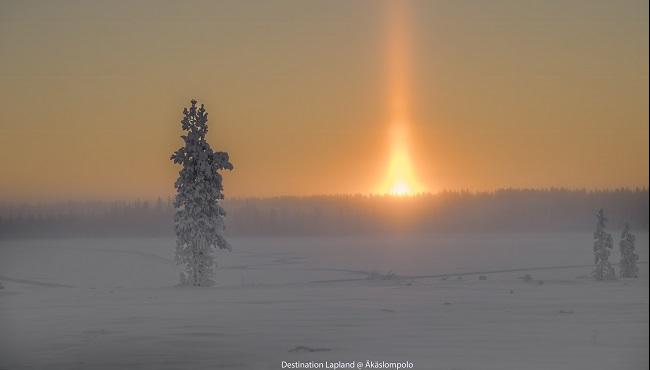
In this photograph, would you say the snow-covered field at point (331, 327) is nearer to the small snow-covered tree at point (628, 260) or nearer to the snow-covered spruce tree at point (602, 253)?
the snow-covered spruce tree at point (602, 253)

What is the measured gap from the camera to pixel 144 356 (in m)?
17.0

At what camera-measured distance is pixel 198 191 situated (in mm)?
48344

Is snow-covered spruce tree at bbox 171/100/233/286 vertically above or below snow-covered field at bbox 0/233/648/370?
above

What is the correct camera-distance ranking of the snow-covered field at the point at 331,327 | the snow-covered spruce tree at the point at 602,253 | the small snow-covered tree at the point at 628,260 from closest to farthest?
the snow-covered field at the point at 331,327 → the snow-covered spruce tree at the point at 602,253 → the small snow-covered tree at the point at 628,260

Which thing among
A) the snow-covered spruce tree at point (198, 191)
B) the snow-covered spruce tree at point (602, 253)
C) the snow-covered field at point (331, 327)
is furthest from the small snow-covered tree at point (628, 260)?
the snow-covered spruce tree at point (198, 191)

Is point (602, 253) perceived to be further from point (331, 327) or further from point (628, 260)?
point (331, 327)

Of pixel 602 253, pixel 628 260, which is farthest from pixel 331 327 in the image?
pixel 628 260

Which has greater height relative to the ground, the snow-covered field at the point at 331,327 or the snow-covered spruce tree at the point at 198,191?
the snow-covered spruce tree at the point at 198,191

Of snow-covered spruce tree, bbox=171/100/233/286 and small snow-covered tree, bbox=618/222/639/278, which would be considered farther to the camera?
small snow-covered tree, bbox=618/222/639/278

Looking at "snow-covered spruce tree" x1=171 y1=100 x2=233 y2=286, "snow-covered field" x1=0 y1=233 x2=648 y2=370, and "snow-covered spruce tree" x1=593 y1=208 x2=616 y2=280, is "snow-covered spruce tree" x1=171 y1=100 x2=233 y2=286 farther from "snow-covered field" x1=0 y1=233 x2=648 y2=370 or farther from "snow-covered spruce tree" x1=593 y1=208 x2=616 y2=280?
"snow-covered spruce tree" x1=593 y1=208 x2=616 y2=280

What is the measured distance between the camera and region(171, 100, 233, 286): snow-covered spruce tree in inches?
1907

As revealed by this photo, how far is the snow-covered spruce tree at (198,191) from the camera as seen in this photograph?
4844 centimetres

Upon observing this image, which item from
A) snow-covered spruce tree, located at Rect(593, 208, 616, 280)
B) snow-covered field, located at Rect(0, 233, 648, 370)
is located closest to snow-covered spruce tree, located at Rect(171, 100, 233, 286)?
snow-covered field, located at Rect(0, 233, 648, 370)

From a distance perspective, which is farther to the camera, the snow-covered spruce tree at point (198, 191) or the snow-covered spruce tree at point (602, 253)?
the snow-covered spruce tree at point (602, 253)
